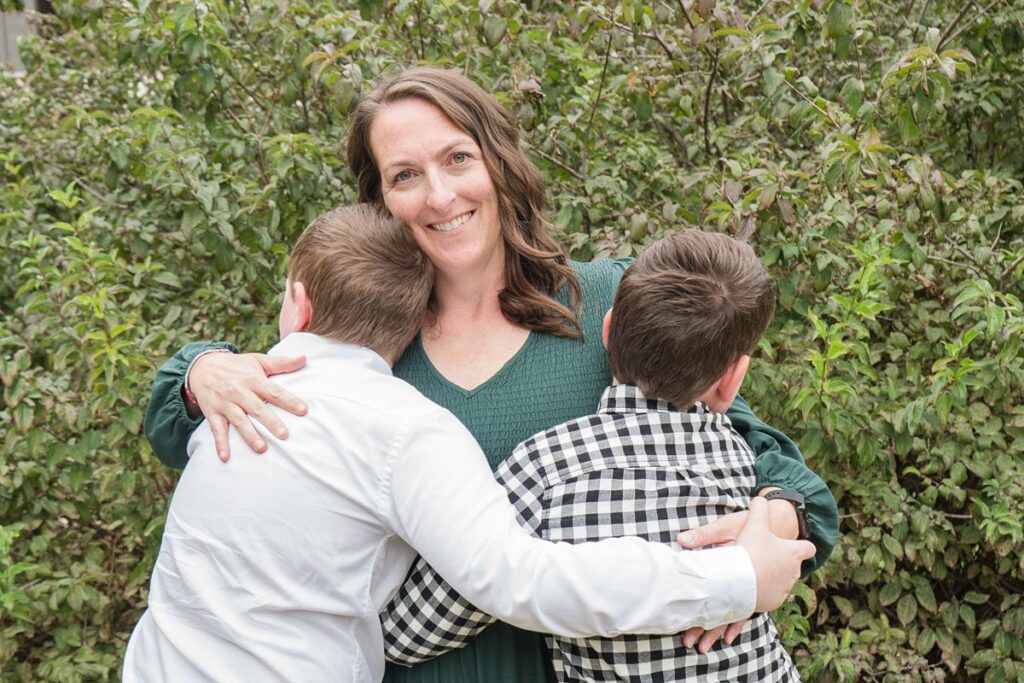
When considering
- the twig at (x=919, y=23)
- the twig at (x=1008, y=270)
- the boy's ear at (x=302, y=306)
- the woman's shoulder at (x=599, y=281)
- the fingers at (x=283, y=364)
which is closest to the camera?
the fingers at (x=283, y=364)

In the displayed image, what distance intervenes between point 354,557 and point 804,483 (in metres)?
0.80

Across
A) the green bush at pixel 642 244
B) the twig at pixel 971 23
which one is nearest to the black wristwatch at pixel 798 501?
→ the green bush at pixel 642 244

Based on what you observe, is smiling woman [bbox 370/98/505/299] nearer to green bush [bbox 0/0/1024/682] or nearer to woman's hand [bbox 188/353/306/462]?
woman's hand [bbox 188/353/306/462]

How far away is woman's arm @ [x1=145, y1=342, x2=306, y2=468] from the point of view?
1651 millimetres

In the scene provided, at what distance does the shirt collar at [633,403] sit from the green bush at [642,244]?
109cm

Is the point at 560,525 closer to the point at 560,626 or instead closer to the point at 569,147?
the point at 560,626

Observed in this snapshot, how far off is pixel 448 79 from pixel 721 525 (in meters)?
1.01

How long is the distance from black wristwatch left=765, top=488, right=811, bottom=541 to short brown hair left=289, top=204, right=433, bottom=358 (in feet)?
2.30

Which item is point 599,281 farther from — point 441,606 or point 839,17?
point 839,17

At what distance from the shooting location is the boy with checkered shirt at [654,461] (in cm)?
163

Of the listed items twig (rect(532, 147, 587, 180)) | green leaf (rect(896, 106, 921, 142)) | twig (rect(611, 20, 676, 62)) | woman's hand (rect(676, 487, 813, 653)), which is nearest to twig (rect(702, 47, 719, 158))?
twig (rect(611, 20, 676, 62))

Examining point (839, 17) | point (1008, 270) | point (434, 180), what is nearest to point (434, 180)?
point (434, 180)

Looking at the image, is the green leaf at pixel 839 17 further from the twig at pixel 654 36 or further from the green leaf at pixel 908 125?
the twig at pixel 654 36

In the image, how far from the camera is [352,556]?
161 cm
